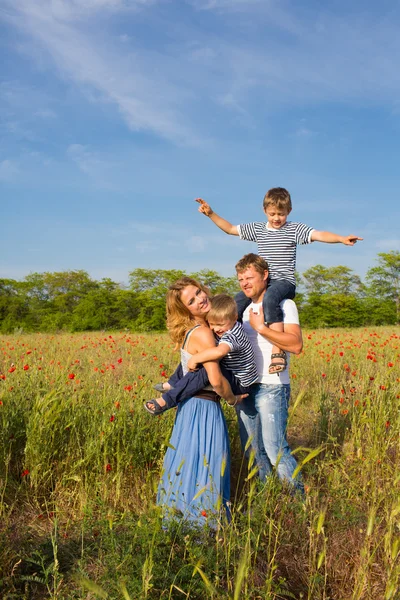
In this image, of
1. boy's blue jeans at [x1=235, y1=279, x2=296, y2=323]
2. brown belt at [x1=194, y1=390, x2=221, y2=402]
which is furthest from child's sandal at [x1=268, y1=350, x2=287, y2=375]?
brown belt at [x1=194, y1=390, x2=221, y2=402]

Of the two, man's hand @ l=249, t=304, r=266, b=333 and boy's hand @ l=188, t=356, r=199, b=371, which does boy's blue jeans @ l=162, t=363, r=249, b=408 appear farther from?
man's hand @ l=249, t=304, r=266, b=333

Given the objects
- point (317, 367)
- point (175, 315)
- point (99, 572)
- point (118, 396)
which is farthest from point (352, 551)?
point (317, 367)

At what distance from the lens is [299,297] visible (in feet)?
134

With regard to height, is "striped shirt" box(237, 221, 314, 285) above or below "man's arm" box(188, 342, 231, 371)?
above

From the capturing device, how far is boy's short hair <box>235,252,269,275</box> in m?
3.66

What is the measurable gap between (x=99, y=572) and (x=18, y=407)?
2.08 metres

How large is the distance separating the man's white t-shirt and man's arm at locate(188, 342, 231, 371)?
0.50m

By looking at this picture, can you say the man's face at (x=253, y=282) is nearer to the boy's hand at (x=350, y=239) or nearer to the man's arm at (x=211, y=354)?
the man's arm at (x=211, y=354)

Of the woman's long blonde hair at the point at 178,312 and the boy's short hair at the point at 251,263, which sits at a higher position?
the boy's short hair at the point at 251,263

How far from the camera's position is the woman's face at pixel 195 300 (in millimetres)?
3361

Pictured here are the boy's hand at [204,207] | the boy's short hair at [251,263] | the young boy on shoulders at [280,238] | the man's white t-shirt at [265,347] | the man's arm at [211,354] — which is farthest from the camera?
the boy's hand at [204,207]

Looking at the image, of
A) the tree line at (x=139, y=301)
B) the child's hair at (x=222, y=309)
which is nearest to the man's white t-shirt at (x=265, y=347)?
the child's hair at (x=222, y=309)

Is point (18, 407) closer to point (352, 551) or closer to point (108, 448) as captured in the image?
point (108, 448)

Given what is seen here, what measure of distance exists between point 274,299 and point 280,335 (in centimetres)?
42
